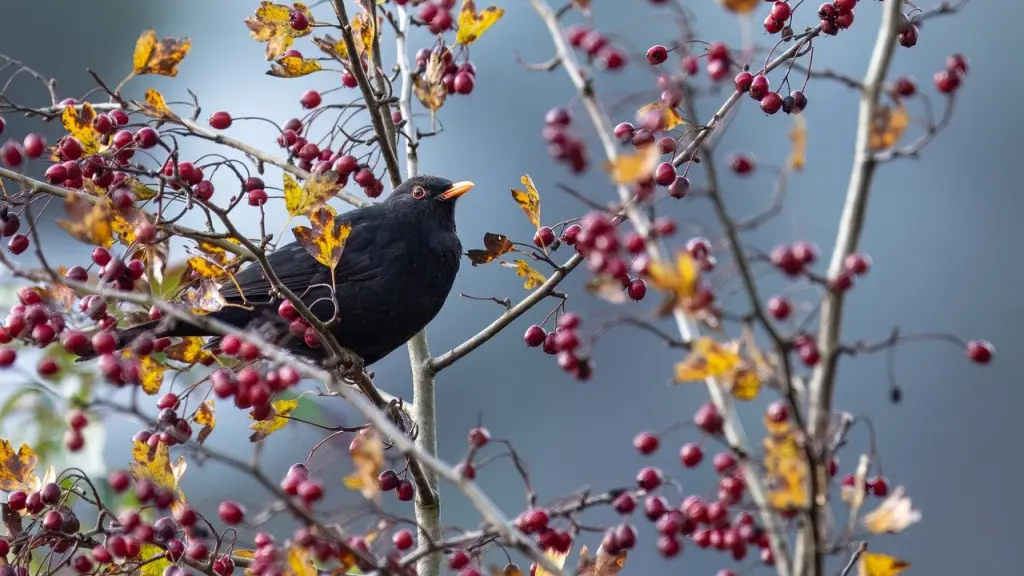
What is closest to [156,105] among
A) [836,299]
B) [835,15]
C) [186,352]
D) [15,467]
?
[186,352]

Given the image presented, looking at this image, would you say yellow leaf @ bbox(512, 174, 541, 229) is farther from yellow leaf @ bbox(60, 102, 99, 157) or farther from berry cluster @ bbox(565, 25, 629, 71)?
yellow leaf @ bbox(60, 102, 99, 157)

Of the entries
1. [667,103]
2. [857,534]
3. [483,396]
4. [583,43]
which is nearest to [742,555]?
[857,534]

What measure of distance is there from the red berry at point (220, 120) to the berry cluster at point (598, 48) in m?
1.83

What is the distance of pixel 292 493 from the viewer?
2.15m

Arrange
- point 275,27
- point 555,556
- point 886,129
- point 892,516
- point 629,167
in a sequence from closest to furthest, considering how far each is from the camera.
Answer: point 629,167 < point 886,129 < point 892,516 < point 555,556 < point 275,27

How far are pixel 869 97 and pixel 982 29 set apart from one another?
965cm

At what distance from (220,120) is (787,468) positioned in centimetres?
262

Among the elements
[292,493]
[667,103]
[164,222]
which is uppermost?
[667,103]

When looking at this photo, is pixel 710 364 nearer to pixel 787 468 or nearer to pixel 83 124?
pixel 787 468

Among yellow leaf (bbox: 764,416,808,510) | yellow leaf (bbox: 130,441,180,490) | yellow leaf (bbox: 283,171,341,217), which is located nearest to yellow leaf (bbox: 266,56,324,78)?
yellow leaf (bbox: 283,171,341,217)

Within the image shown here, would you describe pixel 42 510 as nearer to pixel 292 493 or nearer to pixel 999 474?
pixel 292 493

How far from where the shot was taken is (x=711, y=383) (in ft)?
5.75

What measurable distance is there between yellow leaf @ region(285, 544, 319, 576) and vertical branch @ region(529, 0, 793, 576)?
2.35ft

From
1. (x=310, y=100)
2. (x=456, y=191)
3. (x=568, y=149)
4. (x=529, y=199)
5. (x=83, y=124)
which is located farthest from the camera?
(x=456, y=191)
